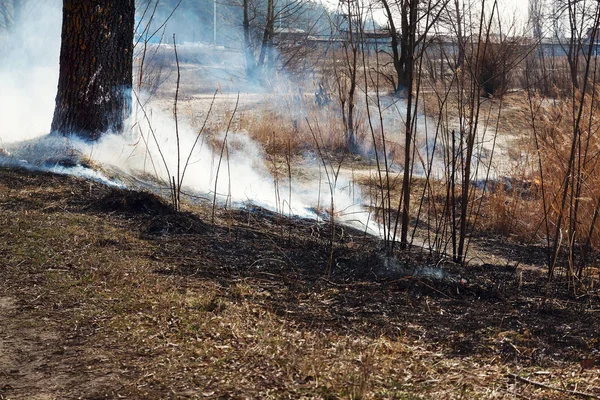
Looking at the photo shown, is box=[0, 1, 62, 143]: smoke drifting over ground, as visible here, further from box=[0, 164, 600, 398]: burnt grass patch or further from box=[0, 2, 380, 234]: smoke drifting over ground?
box=[0, 164, 600, 398]: burnt grass patch

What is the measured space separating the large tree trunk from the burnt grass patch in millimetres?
1645

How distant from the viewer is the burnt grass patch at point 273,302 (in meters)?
2.76

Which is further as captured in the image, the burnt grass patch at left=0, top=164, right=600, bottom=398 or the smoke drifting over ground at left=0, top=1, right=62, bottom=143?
the smoke drifting over ground at left=0, top=1, right=62, bottom=143

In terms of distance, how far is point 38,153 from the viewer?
21.8 ft

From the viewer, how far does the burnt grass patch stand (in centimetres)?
276

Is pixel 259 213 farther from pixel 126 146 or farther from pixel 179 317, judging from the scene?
pixel 179 317

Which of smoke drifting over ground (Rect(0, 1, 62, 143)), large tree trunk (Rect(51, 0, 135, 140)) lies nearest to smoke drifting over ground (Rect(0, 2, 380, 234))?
smoke drifting over ground (Rect(0, 1, 62, 143))

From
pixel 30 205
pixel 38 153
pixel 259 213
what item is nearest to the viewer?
pixel 30 205

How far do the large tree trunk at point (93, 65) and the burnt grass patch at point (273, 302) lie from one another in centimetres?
164

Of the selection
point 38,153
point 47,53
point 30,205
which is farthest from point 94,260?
point 47,53

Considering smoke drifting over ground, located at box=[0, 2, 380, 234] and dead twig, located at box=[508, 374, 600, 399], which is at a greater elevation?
smoke drifting over ground, located at box=[0, 2, 380, 234]

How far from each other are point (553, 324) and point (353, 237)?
2.37m

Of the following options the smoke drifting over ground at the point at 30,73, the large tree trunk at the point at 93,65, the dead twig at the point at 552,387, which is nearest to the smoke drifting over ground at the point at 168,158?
the smoke drifting over ground at the point at 30,73

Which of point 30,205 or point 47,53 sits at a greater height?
point 47,53
